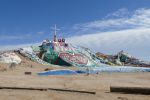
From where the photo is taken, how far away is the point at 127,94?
11.3m

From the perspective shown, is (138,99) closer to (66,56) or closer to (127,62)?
(66,56)

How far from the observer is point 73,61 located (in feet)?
150

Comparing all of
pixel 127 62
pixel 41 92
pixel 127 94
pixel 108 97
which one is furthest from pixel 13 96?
pixel 127 62

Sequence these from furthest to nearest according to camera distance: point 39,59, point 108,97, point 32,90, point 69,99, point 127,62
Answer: point 127,62 → point 39,59 → point 32,90 → point 108,97 → point 69,99

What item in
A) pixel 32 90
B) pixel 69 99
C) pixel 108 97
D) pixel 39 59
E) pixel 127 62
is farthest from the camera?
pixel 127 62

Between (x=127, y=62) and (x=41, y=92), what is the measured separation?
145 feet

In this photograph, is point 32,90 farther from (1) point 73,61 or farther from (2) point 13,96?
(1) point 73,61

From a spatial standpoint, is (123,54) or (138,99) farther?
(123,54)

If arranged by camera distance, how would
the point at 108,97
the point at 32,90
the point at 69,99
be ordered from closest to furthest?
1. the point at 69,99
2. the point at 108,97
3. the point at 32,90

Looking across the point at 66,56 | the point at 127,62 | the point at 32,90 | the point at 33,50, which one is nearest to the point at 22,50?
the point at 33,50

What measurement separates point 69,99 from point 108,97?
152cm

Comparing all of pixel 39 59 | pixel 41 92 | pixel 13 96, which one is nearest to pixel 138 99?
pixel 41 92

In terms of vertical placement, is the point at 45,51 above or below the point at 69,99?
above

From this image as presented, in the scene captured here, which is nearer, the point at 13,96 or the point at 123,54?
the point at 13,96
